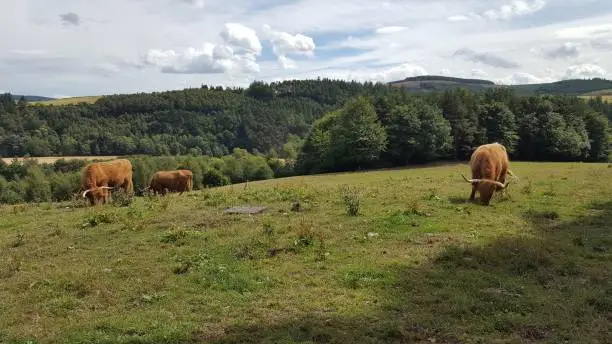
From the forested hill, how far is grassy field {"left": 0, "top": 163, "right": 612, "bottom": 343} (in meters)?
63.6

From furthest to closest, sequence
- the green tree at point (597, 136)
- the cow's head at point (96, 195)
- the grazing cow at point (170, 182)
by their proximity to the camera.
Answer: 1. the green tree at point (597, 136)
2. the grazing cow at point (170, 182)
3. the cow's head at point (96, 195)

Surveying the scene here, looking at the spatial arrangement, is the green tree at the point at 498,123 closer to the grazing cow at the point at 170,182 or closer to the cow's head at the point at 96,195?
the grazing cow at the point at 170,182

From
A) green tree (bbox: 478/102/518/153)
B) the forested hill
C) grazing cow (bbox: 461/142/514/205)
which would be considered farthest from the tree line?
grazing cow (bbox: 461/142/514/205)

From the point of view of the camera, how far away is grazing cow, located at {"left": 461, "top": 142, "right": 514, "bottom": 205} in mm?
19609

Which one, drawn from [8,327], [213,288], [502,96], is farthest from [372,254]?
[502,96]

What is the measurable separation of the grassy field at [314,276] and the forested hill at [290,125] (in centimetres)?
6360

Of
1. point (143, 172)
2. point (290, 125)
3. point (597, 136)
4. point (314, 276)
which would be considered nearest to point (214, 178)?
point (143, 172)

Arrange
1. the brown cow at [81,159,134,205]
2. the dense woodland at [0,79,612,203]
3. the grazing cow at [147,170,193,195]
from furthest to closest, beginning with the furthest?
the dense woodland at [0,79,612,203] → the grazing cow at [147,170,193,195] → the brown cow at [81,159,134,205]

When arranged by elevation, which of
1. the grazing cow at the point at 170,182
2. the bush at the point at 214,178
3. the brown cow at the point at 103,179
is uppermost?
the brown cow at the point at 103,179

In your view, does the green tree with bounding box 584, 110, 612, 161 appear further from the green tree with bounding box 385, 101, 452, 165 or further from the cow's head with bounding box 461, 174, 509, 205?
the cow's head with bounding box 461, 174, 509, 205

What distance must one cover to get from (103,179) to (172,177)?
21.3ft

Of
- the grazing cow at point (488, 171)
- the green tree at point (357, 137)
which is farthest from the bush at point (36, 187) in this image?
the grazing cow at point (488, 171)

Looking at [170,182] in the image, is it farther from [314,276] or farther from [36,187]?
[36,187]

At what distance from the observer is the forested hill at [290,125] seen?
82.1 meters
